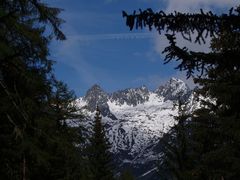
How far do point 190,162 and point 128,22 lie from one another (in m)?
25.4

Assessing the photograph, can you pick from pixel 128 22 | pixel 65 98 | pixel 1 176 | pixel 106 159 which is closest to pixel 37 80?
pixel 1 176

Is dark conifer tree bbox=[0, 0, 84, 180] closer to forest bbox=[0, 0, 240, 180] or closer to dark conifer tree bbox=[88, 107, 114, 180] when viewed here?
forest bbox=[0, 0, 240, 180]

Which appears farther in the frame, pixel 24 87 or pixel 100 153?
pixel 100 153

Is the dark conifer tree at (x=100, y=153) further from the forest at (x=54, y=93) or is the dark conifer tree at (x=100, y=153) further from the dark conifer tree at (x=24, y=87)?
the dark conifer tree at (x=24, y=87)


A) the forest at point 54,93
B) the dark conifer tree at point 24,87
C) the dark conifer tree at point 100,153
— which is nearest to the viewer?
the forest at point 54,93

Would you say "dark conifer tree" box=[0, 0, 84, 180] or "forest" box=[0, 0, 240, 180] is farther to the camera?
"dark conifer tree" box=[0, 0, 84, 180]

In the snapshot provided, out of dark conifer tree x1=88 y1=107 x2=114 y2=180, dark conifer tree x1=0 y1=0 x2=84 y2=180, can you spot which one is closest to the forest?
dark conifer tree x1=0 y1=0 x2=84 y2=180

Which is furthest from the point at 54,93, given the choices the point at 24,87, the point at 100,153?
the point at 100,153

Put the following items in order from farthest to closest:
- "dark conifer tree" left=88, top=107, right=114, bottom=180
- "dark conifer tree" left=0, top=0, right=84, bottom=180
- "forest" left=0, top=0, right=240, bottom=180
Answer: "dark conifer tree" left=88, top=107, right=114, bottom=180 < "dark conifer tree" left=0, top=0, right=84, bottom=180 < "forest" left=0, top=0, right=240, bottom=180

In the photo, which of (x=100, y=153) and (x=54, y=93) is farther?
(x=100, y=153)

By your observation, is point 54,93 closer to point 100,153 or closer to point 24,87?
Answer: point 24,87

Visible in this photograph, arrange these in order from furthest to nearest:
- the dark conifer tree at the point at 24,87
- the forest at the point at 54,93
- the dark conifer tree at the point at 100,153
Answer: the dark conifer tree at the point at 100,153 → the dark conifer tree at the point at 24,87 → the forest at the point at 54,93

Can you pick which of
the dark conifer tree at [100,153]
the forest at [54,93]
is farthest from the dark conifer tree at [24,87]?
the dark conifer tree at [100,153]

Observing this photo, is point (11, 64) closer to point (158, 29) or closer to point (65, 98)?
point (158, 29)
